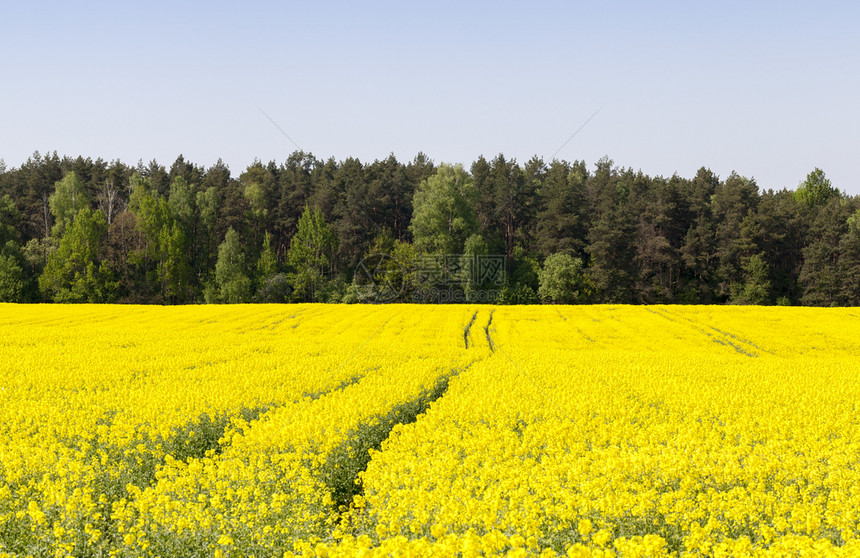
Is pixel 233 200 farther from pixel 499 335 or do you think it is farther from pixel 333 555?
pixel 333 555

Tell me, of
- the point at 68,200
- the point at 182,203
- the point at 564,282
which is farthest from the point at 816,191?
the point at 68,200

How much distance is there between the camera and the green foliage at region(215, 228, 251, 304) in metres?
72.7

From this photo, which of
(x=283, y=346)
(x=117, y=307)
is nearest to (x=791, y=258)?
(x=283, y=346)

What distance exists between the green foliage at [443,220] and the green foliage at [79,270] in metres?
40.5

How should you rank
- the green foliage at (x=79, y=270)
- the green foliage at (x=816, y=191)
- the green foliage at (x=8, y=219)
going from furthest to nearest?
the green foliage at (x=816, y=191), the green foliage at (x=8, y=219), the green foliage at (x=79, y=270)

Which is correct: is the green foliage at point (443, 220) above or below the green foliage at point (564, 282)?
above

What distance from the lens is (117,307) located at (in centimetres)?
4888

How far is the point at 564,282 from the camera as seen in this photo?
236ft

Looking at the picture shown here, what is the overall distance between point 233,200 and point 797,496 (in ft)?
306

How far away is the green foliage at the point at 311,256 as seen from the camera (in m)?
76.7

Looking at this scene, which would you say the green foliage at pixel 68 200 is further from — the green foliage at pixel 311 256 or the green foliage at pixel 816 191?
the green foliage at pixel 816 191

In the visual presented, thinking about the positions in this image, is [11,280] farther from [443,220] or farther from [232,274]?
[443,220]

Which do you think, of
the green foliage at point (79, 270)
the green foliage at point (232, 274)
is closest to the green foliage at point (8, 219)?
the green foliage at point (79, 270)

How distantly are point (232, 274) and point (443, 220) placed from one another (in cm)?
3011
